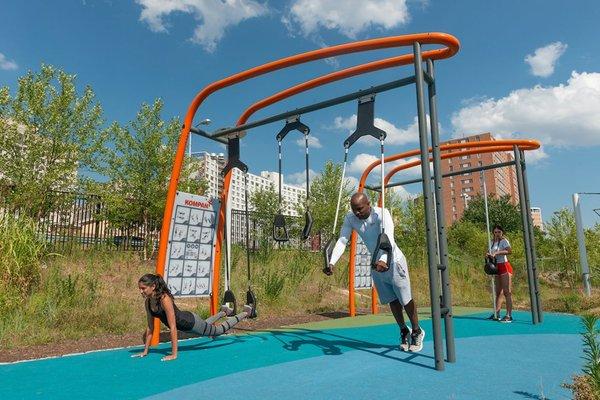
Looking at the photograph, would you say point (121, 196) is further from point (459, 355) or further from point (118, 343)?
point (459, 355)

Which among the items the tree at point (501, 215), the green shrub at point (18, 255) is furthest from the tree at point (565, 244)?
the tree at point (501, 215)

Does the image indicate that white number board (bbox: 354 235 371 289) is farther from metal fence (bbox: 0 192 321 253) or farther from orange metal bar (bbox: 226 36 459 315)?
orange metal bar (bbox: 226 36 459 315)

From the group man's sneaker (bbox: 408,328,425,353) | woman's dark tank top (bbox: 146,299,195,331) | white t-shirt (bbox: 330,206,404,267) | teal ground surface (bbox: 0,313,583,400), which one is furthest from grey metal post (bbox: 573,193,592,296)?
woman's dark tank top (bbox: 146,299,195,331)

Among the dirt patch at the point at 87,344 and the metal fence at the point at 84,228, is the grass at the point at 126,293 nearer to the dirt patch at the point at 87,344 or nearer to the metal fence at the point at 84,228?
the dirt patch at the point at 87,344

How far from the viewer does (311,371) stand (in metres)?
3.93

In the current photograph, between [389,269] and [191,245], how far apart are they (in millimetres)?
2972

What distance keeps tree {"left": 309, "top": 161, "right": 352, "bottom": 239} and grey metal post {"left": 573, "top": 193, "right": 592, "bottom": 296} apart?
11.2 metres

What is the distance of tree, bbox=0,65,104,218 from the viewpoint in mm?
13164

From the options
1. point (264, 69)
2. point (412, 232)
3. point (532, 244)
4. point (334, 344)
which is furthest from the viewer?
point (412, 232)

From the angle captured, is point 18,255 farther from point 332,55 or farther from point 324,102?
point 332,55

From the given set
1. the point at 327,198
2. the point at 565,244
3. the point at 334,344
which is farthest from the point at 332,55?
the point at 327,198

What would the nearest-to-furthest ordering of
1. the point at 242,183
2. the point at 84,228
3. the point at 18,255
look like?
the point at 18,255 → the point at 84,228 → the point at 242,183

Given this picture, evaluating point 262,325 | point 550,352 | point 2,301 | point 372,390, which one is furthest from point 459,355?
point 2,301

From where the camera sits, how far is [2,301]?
6.65m
